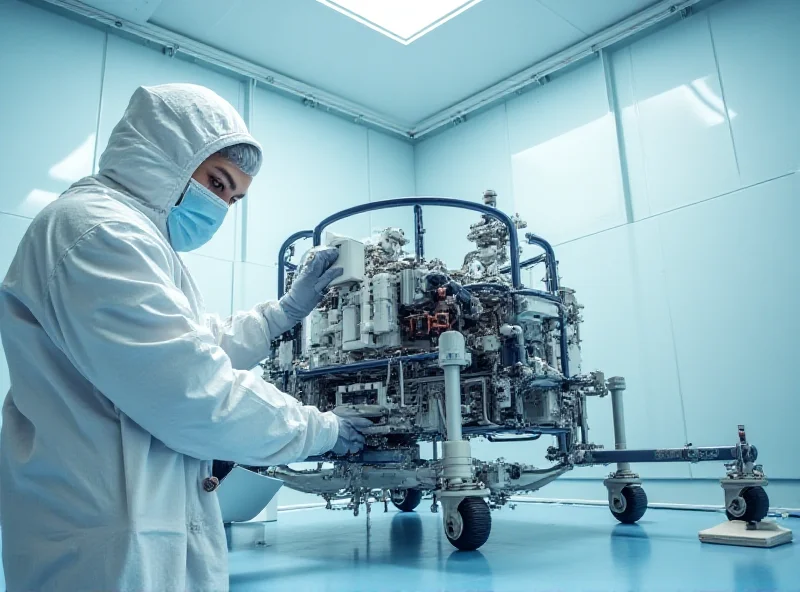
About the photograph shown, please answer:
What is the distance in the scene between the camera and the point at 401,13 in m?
6.70

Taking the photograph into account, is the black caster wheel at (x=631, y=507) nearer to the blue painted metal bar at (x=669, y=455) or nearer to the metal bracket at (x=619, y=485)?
the metal bracket at (x=619, y=485)

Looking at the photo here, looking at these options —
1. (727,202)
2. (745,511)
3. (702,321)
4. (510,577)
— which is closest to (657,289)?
(702,321)

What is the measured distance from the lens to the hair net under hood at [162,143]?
144 centimetres

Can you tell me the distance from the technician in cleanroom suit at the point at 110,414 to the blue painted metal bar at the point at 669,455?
342cm

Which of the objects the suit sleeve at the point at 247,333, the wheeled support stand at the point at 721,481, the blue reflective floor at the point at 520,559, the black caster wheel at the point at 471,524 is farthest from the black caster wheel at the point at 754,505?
the suit sleeve at the point at 247,333

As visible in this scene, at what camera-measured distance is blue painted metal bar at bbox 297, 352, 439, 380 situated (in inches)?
147

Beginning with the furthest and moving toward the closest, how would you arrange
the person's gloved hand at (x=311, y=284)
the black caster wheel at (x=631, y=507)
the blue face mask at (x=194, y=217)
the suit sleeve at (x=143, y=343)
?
the black caster wheel at (x=631, y=507)
the person's gloved hand at (x=311, y=284)
the blue face mask at (x=194, y=217)
the suit sleeve at (x=143, y=343)

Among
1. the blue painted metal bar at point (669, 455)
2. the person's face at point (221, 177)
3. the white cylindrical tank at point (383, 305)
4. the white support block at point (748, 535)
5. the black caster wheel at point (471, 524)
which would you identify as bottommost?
the white support block at point (748, 535)

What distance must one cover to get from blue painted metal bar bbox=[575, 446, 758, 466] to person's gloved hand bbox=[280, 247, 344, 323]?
2258 millimetres

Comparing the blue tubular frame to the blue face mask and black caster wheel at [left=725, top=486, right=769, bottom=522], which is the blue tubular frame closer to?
black caster wheel at [left=725, top=486, right=769, bottom=522]

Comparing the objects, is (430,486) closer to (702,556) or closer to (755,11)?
(702,556)

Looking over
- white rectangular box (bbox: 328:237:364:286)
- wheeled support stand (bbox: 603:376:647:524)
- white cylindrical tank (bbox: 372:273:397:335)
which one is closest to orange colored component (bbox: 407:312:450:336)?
white cylindrical tank (bbox: 372:273:397:335)

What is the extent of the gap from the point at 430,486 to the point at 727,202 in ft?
12.7

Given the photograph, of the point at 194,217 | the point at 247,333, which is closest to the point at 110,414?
the point at 194,217
